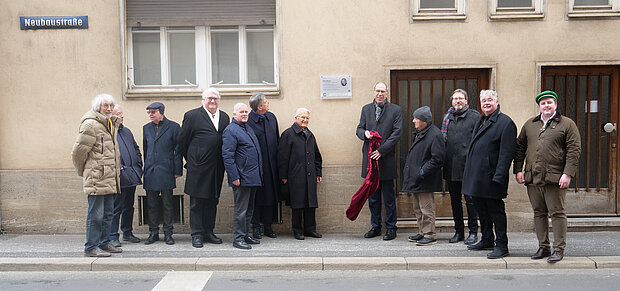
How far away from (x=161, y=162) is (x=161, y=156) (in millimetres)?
80

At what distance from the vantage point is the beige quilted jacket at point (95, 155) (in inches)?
275

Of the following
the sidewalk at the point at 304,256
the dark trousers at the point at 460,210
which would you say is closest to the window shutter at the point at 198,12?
the sidewalk at the point at 304,256

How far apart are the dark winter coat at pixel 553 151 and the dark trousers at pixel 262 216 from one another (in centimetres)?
354

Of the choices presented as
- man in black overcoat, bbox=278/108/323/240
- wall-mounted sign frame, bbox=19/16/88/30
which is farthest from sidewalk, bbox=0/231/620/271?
wall-mounted sign frame, bbox=19/16/88/30

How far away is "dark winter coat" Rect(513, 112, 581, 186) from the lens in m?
6.40

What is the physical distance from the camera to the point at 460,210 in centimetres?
798

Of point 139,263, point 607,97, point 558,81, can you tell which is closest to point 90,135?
point 139,263

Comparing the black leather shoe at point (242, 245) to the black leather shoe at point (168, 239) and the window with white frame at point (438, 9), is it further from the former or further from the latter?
the window with white frame at point (438, 9)

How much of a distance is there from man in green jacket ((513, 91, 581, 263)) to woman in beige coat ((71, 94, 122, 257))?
4.80 meters

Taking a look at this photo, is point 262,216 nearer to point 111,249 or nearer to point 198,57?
point 111,249

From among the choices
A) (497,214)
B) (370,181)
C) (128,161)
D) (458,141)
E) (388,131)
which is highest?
(388,131)

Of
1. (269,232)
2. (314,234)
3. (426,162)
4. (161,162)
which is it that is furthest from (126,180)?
(426,162)

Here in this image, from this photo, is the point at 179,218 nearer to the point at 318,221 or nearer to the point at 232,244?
the point at 232,244

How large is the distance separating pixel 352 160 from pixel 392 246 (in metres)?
1.57
